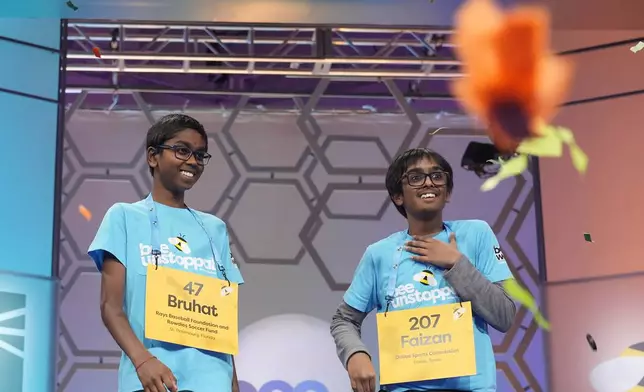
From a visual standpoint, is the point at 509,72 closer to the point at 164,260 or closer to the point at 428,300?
the point at 164,260

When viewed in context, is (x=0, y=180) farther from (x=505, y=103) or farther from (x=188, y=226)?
(x=505, y=103)

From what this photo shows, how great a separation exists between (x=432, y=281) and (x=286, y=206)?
4.08m

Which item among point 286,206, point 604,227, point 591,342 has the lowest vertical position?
point 591,342

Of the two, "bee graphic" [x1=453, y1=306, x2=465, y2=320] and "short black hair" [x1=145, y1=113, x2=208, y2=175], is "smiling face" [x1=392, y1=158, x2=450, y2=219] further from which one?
"short black hair" [x1=145, y1=113, x2=208, y2=175]

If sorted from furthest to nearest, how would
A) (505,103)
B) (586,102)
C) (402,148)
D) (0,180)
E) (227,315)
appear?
(402,148) → (586,102) → (0,180) → (227,315) → (505,103)

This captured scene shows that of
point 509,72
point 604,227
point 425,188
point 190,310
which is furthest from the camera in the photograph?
point 604,227

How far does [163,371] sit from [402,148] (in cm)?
461

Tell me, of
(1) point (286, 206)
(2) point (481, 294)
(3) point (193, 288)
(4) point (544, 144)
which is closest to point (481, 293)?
(2) point (481, 294)

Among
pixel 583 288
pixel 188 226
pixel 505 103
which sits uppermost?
pixel 583 288

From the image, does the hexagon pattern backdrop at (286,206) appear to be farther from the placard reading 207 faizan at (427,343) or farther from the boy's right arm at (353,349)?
the placard reading 207 faizan at (427,343)

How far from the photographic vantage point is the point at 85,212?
5.95 metres

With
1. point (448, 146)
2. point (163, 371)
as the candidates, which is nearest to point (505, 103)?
point (163, 371)

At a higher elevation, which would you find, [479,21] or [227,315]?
[227,315]

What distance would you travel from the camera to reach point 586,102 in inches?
190
